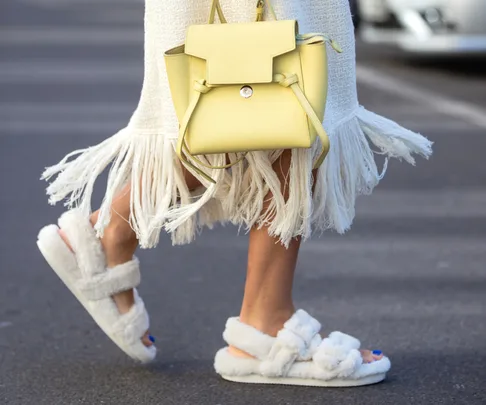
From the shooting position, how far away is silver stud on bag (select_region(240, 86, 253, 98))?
2691 millimetres

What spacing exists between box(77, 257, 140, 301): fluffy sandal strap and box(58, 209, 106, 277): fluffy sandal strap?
0.06ft

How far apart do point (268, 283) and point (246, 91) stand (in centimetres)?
55

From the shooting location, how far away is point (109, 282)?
3.10m

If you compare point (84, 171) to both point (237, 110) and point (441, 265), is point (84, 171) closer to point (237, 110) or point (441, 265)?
point (237, 110)

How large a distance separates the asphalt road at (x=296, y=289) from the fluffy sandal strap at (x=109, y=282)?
0.23m

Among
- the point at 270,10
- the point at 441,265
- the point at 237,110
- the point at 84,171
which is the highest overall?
the point at 270,10

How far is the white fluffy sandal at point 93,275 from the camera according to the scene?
3.10 meters

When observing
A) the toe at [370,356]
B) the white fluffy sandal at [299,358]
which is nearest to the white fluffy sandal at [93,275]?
the white fluffy sandal at [299,358]

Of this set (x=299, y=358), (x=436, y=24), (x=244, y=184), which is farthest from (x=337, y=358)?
(x=436, y=24)

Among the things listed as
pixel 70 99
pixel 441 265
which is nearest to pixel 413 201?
pixel 441 265

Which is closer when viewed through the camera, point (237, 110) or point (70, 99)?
point (237, 110)

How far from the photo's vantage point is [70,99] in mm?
8383

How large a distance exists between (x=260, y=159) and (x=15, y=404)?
85 cm

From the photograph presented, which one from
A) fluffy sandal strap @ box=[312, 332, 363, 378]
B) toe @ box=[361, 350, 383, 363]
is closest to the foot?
fluffy sandal strap @ box=[312, 332, 363, 378]
